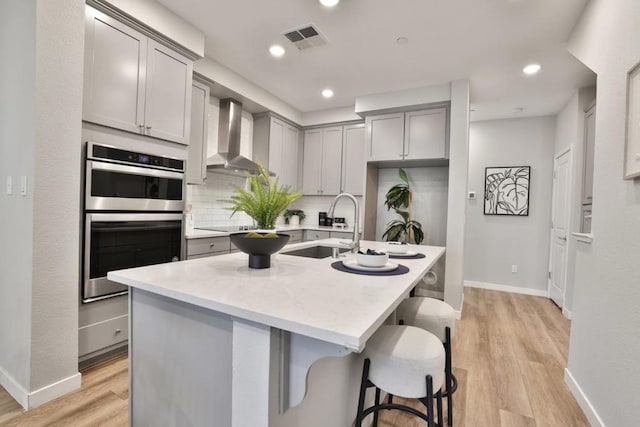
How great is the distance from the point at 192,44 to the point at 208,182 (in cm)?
156

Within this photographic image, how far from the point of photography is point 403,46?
2885 millimetres

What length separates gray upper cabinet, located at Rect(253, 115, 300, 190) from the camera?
432 centimetres

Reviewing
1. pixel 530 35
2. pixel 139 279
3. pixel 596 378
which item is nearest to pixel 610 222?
pixel 596 378

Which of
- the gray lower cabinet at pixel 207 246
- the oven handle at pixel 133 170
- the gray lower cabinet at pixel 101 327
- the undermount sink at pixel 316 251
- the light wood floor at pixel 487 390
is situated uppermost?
the oven handle at pixel 133 170

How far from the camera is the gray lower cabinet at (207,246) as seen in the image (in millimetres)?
2791

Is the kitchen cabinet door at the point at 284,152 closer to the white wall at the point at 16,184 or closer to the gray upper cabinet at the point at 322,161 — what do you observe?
the gray upper cabinet at the point at 322,161

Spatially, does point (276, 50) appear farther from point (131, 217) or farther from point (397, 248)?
point (397, 248)

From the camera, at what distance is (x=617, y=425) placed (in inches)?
57.8

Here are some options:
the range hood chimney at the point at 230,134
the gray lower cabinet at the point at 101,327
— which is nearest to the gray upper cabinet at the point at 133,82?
the range hood chimney at the point at 230,134

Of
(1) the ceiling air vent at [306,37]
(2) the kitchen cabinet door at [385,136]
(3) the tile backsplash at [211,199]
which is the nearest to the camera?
(1) the ceiling air vent at [306,37]

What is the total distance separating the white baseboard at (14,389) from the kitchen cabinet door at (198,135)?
1877mm

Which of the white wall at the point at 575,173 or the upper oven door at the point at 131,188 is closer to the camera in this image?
the upper oven door at the point at 131,188

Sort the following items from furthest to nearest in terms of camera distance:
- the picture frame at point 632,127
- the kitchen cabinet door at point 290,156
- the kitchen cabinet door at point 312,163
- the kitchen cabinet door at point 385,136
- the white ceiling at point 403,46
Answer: the kitchen cabinet door at point 312,163 < the kitchen cabinet door at point 290,156 < the kitchen cabinet door at point 385,136 < the white ceiling at point 403,46 < the picture frame at point 632,127

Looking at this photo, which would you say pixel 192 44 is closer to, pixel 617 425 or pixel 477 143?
pixel 617 425
